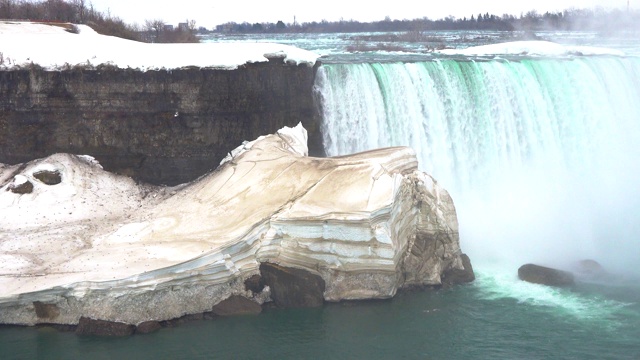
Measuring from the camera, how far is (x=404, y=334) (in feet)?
48.8

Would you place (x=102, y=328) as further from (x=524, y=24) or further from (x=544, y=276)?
(x=524, y=24)

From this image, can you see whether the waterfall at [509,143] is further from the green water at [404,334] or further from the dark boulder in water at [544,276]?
the green water at [404,334]

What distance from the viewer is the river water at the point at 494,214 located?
47.6ft

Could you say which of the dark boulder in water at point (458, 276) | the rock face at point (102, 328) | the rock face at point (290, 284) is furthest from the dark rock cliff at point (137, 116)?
the dark boulder in water at point (458, 276)

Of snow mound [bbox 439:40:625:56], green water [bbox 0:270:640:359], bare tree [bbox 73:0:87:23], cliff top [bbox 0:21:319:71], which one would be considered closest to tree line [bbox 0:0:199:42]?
bare tree [bbox 73:0:87:23]

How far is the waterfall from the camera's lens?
20.8 meters

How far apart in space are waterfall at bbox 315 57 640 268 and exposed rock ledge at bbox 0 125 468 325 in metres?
3.34

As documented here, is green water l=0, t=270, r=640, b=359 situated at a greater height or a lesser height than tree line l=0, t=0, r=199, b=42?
lesser

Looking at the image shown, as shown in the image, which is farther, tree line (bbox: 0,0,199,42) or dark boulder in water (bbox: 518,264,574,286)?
tree line (bbox: 0,0,199,42)

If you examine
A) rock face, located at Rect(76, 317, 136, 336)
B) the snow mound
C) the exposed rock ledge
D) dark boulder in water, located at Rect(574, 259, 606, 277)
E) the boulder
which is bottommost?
rock face, located at Rect(76, 317, 136, 336)

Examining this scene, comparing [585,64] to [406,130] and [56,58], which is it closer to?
[406,130]

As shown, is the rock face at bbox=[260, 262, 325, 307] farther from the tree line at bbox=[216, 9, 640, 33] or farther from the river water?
the tree line at bbox=[216, 9, 640, 33]

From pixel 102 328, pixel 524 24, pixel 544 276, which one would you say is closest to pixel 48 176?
pixel 102 328

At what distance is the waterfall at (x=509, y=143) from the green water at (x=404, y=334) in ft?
10.2
